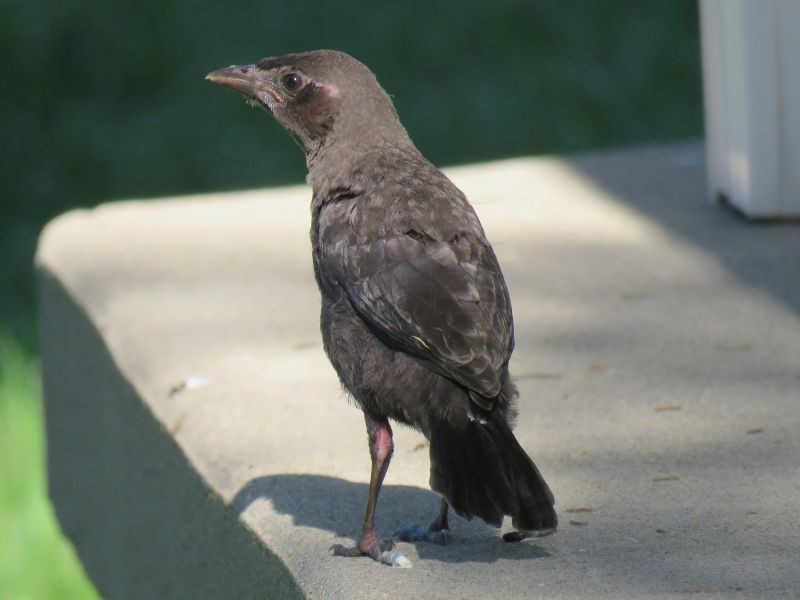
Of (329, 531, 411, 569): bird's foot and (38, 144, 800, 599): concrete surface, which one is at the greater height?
(329, 531, 411, 569): bird's foot

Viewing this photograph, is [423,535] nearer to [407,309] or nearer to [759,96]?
[407,309]

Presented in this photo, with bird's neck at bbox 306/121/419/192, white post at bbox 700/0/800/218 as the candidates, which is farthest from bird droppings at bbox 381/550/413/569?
white post at bbox 700/0/800/218

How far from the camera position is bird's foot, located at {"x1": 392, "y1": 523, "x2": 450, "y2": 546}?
318 cm

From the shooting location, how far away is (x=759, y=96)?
5496 mm

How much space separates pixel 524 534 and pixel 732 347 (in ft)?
5.49

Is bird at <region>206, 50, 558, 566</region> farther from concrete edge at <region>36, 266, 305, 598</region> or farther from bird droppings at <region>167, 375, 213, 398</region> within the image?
bird droppings at <region>167, 375, 213, 398</region>

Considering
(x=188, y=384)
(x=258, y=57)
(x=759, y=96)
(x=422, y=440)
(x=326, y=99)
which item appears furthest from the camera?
(x=258, y=57)

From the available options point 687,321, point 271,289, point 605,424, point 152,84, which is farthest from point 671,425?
point 152,84

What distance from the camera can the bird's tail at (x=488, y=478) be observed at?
9.29 ft

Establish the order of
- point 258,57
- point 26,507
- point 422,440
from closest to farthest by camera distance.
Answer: point 422,440
point 26,507
point 258,57

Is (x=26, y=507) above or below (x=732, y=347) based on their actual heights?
below

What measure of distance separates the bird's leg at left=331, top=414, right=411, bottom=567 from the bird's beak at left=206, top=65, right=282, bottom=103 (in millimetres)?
943

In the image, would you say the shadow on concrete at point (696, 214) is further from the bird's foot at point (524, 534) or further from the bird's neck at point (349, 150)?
the bird's foot at point (524, 534)

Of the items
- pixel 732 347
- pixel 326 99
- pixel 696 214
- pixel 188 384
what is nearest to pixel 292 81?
pixel 326 99
